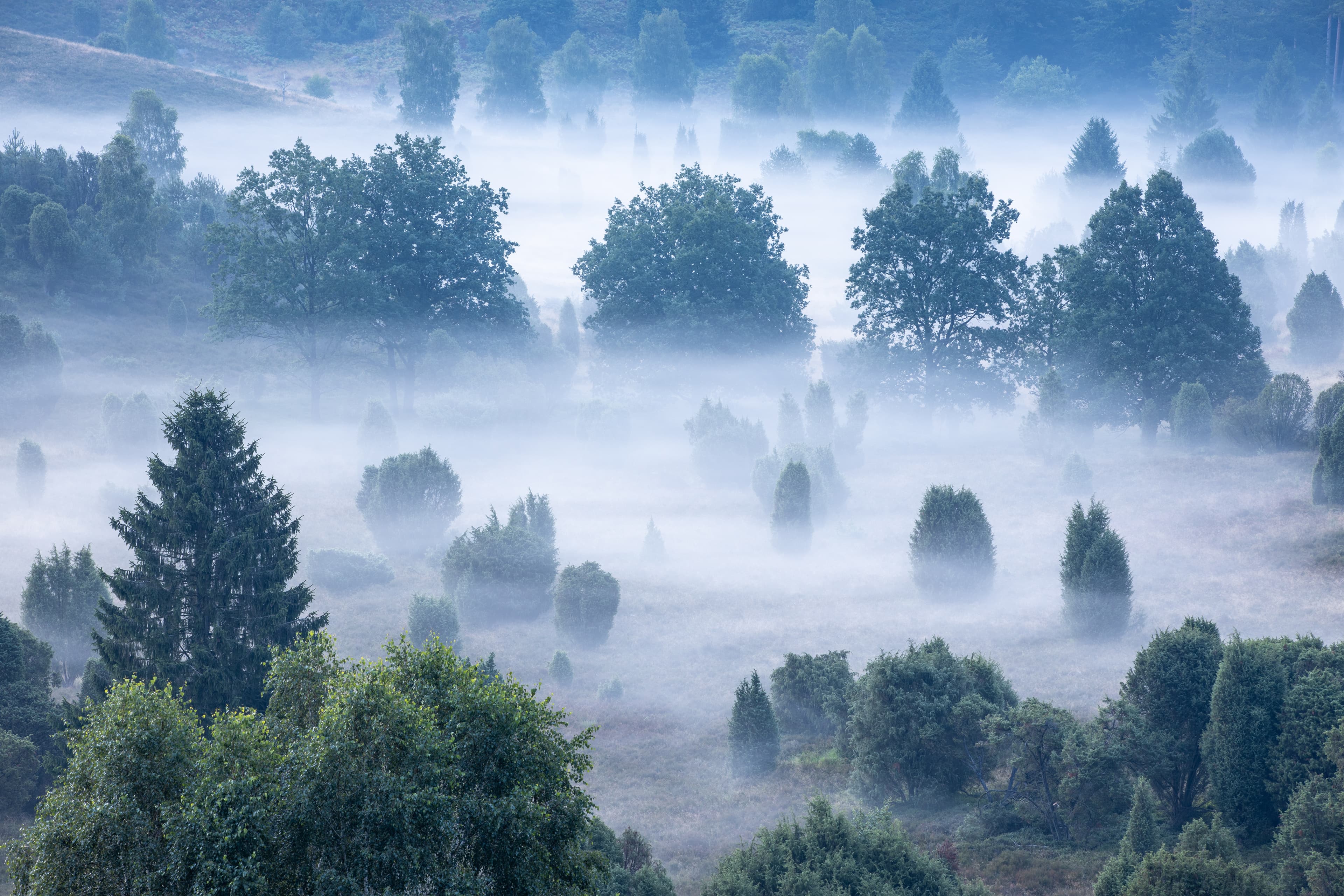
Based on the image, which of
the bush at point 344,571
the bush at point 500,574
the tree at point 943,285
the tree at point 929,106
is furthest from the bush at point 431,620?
the tree at point 929,106

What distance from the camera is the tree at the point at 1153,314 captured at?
4438 centimetres

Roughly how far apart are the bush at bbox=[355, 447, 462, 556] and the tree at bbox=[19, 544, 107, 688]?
11.2 m

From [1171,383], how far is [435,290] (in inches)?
1543

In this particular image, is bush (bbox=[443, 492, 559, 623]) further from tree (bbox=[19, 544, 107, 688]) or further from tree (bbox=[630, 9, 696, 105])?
tree (bbox=[630, 9, 696, 105])

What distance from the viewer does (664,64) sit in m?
134

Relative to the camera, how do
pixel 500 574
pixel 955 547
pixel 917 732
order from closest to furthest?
pixel 917 732, pixel 955 547, pixel 500 574

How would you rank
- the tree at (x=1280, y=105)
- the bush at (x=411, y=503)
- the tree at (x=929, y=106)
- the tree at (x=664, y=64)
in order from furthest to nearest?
the tree at (x=664, y=64) → the tree at (x=929, y=106) → the tree at (x=1280, y=105) → the bush at (x=411, y=503)

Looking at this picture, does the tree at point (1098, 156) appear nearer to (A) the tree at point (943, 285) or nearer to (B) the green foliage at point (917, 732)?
(A) the tree at point (943, 285)

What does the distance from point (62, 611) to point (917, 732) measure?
22663mm

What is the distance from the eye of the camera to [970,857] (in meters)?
16.8

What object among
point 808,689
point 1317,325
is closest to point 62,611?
point 808,689

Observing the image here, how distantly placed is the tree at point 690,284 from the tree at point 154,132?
41.1m

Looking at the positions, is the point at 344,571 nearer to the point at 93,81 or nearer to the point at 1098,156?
the point at 1098,156

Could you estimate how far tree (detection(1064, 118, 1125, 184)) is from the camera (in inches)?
3354
